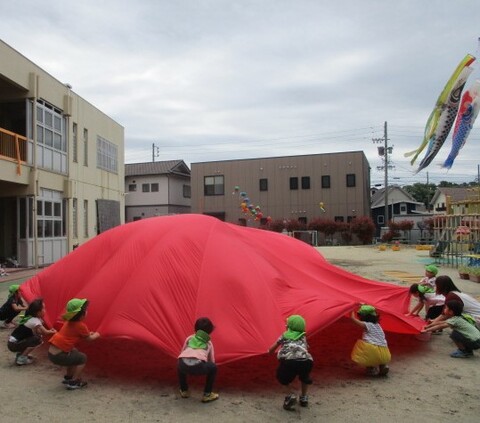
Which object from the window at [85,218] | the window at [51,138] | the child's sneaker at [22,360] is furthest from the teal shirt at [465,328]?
the window at [85,218]

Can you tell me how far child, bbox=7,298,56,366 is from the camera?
5551mm

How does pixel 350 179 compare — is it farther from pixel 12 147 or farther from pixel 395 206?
pixel 12 147

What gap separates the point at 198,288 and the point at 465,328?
10.8 feet

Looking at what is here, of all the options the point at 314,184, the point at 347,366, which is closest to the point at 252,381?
the point at 347,366

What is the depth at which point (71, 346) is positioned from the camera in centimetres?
480

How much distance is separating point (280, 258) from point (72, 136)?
643 inches

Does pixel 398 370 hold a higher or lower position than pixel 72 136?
lower

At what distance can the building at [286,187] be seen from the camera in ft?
126

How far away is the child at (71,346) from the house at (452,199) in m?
21.2

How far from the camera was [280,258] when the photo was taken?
22.7 feet

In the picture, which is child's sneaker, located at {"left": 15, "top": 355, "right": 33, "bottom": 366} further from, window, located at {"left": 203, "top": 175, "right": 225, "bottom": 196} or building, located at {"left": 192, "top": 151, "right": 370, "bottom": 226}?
window, located at {"left": 203, "top": 175, "right": 225, "bottom": 196}

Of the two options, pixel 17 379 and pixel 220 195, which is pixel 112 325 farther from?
pixel 220 195

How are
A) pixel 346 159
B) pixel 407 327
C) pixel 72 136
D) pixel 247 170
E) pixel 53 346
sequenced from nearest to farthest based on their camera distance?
pixel 53 346, pixel 407 327, pixel 72 136, pixel 346 159, pixel 247 170

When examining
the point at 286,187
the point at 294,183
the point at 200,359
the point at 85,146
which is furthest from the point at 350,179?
the point at 200,359
